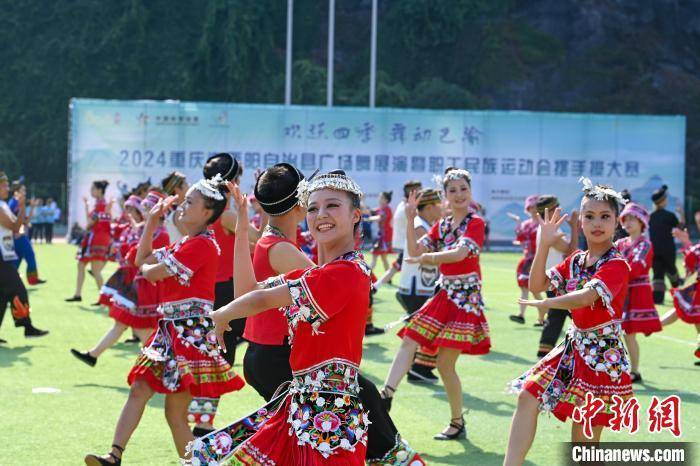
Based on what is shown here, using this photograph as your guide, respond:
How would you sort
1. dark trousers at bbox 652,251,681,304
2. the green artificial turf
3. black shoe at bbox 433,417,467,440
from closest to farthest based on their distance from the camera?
1. the green artificial turf
2. black shoe at bbox 433,417,467,440
3. dark trousers at bbox 652,251,681,304

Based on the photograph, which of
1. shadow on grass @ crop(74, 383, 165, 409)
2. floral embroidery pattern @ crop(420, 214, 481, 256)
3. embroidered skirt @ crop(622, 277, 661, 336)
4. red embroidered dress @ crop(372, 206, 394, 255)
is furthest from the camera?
red embroidered dress @ crop(372, 206, 394, 255)

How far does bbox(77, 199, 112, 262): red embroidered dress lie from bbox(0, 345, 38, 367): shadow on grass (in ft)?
16.0

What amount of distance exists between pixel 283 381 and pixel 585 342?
192 centimetres

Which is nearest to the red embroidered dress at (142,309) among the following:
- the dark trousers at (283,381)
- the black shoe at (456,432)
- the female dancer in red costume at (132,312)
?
the female dancer in red costume at (132,312)

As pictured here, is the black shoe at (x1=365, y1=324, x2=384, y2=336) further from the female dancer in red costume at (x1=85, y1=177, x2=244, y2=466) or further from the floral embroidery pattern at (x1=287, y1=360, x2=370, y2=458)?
the floral embroidery pattern at (x1=287, y1=360, x2=370, y2=458)

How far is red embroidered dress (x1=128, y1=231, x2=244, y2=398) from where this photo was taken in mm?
6500

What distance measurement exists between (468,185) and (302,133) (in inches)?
962

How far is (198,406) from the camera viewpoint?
6.64 meters

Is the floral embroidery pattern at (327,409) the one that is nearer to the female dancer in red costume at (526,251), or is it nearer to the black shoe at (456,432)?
the black shoe at (456,432)

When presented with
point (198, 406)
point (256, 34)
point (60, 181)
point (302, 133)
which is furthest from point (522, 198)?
point (198, 406)

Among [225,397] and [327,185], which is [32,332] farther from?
[327,185]

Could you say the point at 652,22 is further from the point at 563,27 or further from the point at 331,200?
the point at 331,200

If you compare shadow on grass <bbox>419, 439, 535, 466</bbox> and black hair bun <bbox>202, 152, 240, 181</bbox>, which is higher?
black hair bun <bbox>202, 152, 240, 181</bbox>

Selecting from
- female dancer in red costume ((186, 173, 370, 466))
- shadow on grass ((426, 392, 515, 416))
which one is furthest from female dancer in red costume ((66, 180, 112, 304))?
female dancer in red costume ((186, 173, 370, 466))
